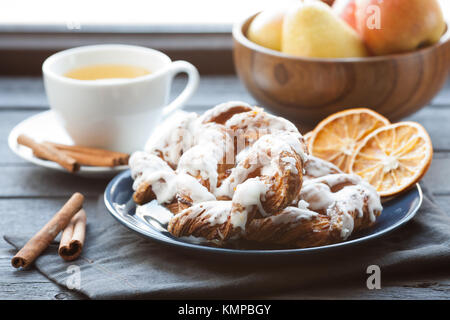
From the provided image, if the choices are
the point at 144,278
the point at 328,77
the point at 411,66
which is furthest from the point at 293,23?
the point at 144,278

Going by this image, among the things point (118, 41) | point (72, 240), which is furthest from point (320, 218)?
point (118, 41)

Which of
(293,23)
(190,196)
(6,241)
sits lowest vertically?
(6,241)

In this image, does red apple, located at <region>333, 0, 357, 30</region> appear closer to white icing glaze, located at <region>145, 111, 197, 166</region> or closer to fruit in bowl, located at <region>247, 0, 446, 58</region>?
fruit in bowl, located at <region>247, 0, 446, 58</region>

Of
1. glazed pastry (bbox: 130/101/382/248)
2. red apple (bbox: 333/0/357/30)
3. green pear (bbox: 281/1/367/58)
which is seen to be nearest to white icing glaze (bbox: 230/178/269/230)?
glazed pastry (bbox: 130/101/382/248)

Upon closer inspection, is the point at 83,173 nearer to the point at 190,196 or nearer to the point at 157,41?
the point at 190,196

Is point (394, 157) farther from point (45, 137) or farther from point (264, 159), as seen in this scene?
point (45, 137)

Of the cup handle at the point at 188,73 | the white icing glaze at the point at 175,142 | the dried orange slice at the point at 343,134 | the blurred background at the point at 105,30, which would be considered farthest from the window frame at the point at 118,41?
the white icing glaze at the point at 175,142

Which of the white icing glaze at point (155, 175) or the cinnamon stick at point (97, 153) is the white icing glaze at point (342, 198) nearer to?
the white icing glaze at point (155, 175)
